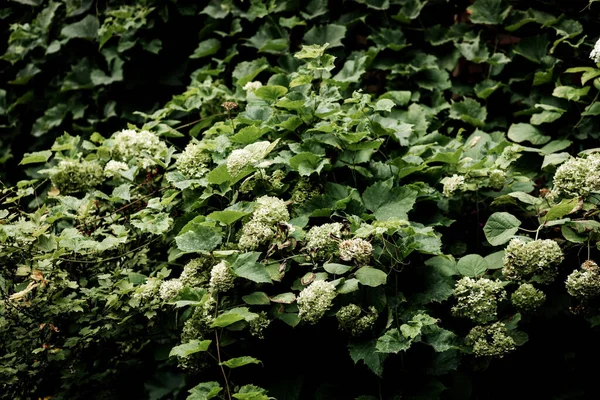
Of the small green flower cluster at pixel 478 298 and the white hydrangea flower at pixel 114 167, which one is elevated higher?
the white hydrangea flower at pixel 114 167

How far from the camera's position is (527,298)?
1694 millimetres

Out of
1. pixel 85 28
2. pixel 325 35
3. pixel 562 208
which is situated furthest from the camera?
pixel 85 28

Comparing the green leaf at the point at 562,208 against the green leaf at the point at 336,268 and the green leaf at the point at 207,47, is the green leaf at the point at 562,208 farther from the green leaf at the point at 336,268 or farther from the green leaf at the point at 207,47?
the green leaf at the point at 207,47

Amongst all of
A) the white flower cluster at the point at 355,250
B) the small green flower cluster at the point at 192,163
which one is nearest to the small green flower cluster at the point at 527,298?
the white flower cluster at the point at 355,250

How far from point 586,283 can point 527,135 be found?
108 centimetres

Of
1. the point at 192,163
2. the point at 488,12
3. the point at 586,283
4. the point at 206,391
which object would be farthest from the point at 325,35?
the point at 206,391

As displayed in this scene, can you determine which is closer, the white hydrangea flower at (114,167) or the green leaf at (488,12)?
the white hydrangea flower at (114,167)

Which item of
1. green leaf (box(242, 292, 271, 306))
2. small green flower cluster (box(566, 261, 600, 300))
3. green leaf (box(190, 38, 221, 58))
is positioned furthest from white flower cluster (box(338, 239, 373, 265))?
green leaf (box(190, 38, 221, 58))

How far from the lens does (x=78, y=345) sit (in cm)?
190

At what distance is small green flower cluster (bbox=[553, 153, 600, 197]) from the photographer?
1.78 m

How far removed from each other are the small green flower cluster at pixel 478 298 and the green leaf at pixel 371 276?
0.27m

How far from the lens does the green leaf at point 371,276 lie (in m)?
1.62

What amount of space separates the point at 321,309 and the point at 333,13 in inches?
→ 81.6

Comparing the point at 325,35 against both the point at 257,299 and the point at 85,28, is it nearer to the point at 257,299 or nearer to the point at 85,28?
the point at 85,28
